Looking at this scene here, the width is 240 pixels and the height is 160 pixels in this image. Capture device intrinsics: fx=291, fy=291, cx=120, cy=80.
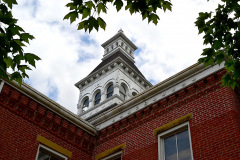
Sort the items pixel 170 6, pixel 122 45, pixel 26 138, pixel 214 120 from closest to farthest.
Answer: pixel 170 6 → pixel 214 120 → pixel 26 138 → pixel 122 45

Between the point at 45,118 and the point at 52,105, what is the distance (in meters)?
0.64

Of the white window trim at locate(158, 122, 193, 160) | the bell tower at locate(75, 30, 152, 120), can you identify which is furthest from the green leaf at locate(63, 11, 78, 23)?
the bell tower at locate(75, 30, 152, 120)

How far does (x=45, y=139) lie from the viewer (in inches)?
488

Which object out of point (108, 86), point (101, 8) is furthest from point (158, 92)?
point (108, 86)

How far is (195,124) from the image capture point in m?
10.6

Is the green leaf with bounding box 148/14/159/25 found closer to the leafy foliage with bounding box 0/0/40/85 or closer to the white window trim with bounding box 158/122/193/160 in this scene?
the leafy foliage with bounding box 0/0/40/85

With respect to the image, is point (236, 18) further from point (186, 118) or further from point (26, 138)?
point (26, 138)

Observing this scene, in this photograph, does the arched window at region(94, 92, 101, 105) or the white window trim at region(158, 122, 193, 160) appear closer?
the white window trim at region(158, 122, 193, 160)

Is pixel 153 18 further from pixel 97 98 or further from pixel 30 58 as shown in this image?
pixel 97 98

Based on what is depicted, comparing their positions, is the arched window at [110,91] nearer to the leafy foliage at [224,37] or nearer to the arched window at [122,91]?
the arched window at [122,91]

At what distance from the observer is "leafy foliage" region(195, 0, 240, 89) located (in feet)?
21.6

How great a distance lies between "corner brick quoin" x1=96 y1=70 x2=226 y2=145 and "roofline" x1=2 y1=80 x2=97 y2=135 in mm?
714

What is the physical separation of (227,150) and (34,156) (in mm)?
7287

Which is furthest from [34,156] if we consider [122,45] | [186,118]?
[122,45]
